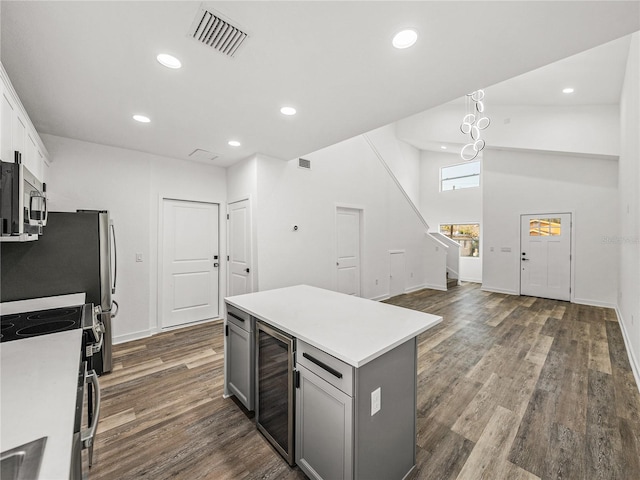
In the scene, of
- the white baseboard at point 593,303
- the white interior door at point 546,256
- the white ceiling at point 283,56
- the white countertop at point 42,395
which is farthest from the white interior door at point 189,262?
the white baseboard at point 593,303

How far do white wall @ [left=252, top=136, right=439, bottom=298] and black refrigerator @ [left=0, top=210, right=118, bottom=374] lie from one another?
177 cm

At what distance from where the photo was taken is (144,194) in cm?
387

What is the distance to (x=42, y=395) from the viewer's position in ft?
3.23

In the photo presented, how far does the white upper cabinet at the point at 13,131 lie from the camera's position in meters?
1.65

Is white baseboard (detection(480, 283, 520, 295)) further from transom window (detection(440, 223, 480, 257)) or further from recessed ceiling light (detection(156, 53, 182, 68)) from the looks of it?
recessed ceiling light (detection(156, 53, 182, 68))

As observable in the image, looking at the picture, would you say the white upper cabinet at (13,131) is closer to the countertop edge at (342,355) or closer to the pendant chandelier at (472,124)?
the countertop edge at (342,355)

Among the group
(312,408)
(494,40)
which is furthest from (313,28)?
(312,408)

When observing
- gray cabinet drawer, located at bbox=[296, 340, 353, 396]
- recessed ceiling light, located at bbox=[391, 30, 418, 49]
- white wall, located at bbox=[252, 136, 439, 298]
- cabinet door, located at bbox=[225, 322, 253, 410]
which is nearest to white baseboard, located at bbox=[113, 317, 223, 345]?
white wall, located at bbox=[252, 136, 439, 298]

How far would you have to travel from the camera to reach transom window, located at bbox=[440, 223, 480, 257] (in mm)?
8422

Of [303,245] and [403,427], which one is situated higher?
[303,245]

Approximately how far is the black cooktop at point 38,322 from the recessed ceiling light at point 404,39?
2.65 meters

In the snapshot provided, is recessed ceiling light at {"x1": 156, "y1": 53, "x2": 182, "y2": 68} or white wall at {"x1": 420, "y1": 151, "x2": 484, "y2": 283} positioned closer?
recessed ceiling light at {"x1": 156, "y1": 53, "x2": 182, "y2": 68}

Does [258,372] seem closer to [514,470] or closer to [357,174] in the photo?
[514,470]

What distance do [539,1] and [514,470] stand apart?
8.54ft
